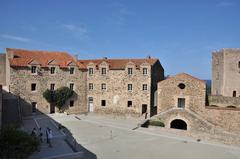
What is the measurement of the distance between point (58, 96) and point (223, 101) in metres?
24.3

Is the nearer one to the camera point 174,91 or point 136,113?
point 174,91

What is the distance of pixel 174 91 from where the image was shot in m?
35.3

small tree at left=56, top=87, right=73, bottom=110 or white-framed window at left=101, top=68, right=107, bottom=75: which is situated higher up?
white-framed window at left=101, top=68, right=107, bottom=75

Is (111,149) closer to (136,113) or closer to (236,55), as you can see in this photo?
(136,113)

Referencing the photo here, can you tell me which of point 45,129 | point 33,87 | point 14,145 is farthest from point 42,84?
point 14,145

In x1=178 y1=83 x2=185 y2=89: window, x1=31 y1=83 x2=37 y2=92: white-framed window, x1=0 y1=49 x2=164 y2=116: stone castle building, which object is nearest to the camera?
x1=178 y1=83 x2=185 y2=89: window

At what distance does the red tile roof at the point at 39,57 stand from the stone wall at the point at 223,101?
22.7 metres

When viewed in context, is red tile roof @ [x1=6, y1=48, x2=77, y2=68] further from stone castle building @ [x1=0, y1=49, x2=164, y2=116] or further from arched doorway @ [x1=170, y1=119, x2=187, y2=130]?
arched doorway @ [x1=170, y1=119, x2=187, y2=130]

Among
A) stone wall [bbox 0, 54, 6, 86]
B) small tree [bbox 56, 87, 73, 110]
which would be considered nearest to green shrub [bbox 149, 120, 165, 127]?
small tree [bbox 56, 87, 73, 110]

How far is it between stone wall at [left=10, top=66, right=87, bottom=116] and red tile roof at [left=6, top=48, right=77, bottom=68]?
94cm

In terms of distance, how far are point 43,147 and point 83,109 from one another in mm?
20647

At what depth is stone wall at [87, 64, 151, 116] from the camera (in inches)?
1535

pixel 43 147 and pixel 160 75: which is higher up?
→ pixel 160 75

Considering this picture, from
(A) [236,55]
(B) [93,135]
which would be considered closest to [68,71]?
(B) [93,135]
